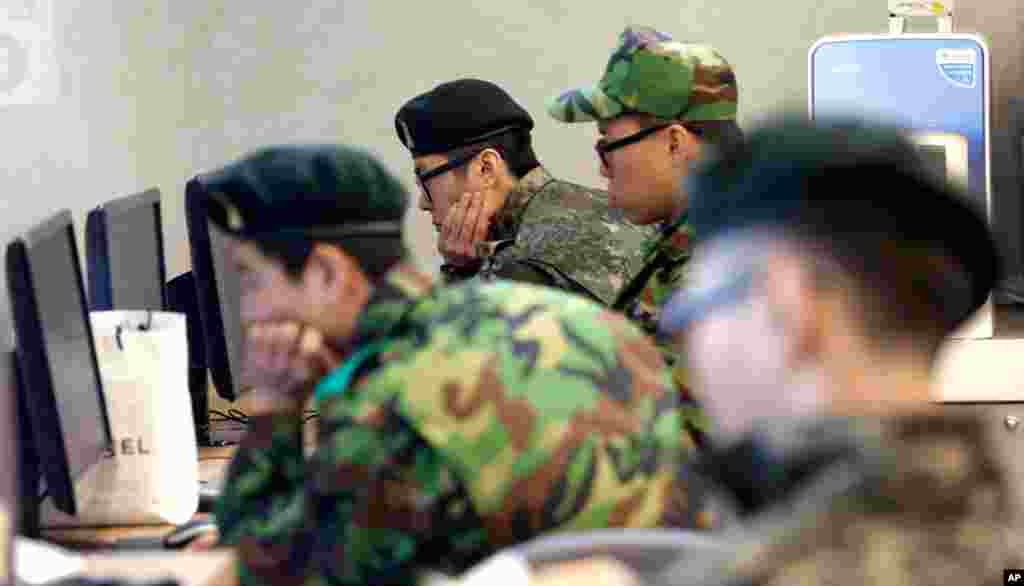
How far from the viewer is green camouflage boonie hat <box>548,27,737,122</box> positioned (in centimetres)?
345

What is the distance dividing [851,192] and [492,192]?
A: 8.63 ft

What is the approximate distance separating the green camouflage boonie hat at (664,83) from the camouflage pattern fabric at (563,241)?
0.36 metres

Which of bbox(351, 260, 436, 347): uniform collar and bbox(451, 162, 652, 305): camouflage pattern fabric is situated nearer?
bbox(351, 260, 436, 347): uniform collar

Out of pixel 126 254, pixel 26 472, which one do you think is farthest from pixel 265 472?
pixel 126 254

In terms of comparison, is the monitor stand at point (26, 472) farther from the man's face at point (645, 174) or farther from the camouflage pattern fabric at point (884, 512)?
the camouflage pattern fabric at point (884, 512)

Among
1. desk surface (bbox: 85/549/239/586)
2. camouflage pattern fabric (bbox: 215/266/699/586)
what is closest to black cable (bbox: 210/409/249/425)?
desk surface (bbox: 85/549/239/586)

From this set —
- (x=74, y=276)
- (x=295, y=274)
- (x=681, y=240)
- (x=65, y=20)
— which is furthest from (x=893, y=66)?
(x=295, y=274)

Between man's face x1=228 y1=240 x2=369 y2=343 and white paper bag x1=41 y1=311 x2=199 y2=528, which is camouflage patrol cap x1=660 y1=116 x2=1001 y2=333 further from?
white paper bag x1=41 y1=311 x2=199 y2=528

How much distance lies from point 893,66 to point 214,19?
6.48 feet

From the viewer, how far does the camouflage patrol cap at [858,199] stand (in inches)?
56.2

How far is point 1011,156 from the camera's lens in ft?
17.2

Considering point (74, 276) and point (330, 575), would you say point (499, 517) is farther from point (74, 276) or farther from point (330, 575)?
point (74, 276)

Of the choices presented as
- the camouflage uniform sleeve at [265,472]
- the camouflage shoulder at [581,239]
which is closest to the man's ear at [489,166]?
the camouflage shoulder at [581,239]

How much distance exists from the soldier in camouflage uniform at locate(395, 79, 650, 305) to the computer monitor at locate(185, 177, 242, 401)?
1.60 ft
